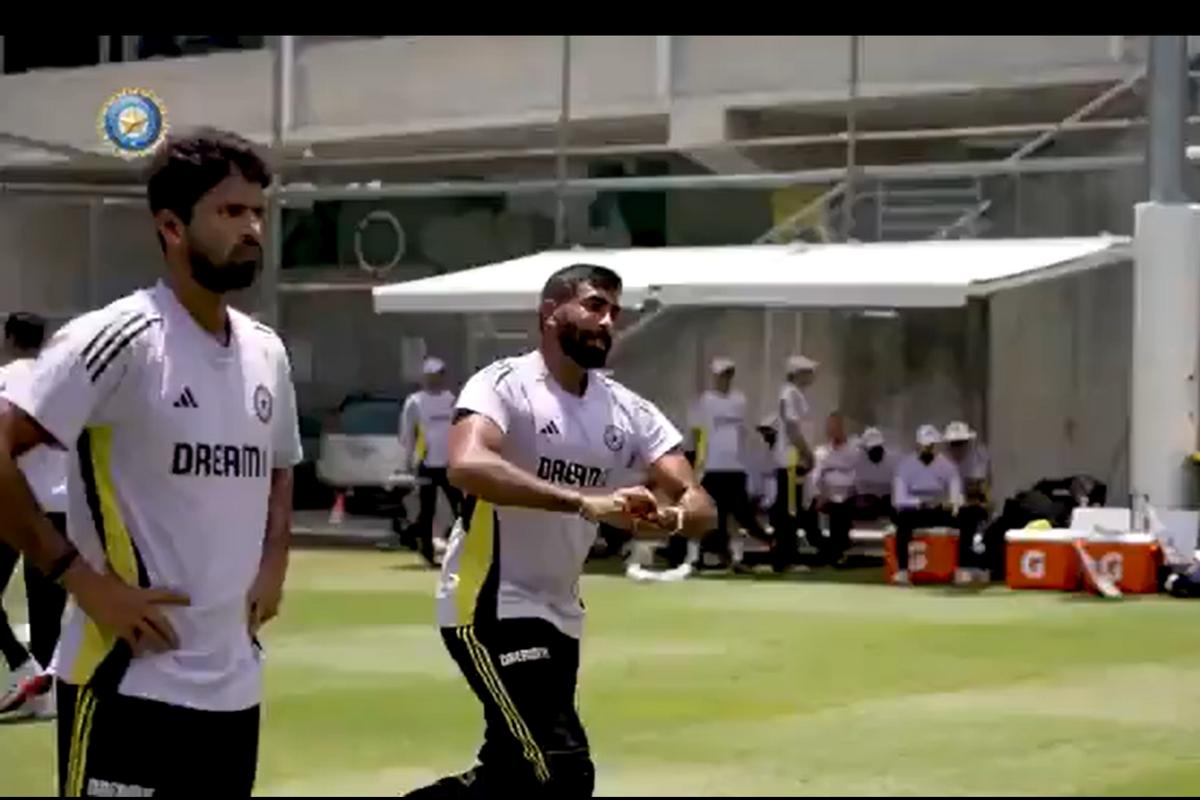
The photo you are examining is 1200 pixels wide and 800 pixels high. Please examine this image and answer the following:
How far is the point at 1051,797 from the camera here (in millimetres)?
9781

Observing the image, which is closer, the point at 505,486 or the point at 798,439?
the point at 505,486

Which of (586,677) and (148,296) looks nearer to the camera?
(148,296)

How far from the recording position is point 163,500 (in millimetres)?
5129

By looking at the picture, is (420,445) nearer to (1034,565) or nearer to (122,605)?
(1034,565)

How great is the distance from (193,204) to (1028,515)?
17090mm

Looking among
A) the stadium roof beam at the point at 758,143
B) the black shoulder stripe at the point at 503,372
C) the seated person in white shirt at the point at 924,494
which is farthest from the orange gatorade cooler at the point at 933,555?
the black shoulder stripe at the point at 503,372

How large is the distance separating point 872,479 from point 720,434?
1.90m

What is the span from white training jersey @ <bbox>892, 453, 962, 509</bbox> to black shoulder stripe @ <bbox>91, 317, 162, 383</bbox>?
16.8m

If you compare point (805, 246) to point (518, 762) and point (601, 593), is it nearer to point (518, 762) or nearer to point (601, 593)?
point (601, 593)

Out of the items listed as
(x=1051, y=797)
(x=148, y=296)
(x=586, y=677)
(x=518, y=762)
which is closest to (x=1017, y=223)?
(x=586, y=677)

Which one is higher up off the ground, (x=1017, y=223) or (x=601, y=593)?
(x=1017, y=223)

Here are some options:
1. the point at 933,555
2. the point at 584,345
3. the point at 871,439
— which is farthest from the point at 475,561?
the point at 871,439

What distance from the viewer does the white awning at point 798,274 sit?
70.3 ft
